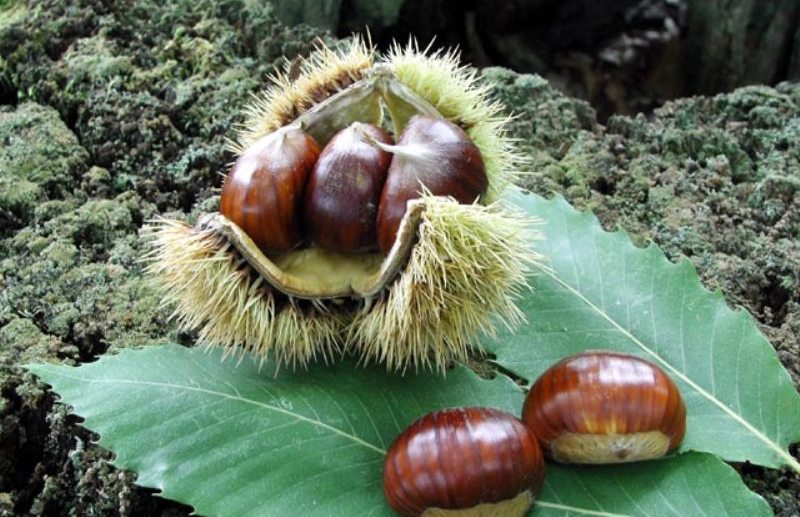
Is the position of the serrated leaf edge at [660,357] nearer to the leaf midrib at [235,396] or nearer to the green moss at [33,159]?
the leaf midrib at [235,396]

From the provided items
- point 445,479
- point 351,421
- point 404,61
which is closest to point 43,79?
point 404,61

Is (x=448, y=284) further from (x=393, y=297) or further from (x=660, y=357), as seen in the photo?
(x=660, y=357)

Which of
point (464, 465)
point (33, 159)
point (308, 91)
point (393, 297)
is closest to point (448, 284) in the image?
point (393, 297)

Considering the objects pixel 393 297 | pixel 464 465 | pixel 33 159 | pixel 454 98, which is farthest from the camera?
pixel 33 159

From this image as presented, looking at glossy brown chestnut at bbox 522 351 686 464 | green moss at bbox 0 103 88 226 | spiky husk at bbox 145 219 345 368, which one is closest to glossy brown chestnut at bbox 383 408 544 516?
glossy brown chestnut at bbox 522 351 686 464

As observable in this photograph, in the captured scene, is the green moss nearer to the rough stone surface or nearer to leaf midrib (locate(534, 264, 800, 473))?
the rough stone surface

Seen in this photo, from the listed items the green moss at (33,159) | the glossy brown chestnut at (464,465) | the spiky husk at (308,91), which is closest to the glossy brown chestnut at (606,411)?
the glossy brown chestnut at (464,465)
